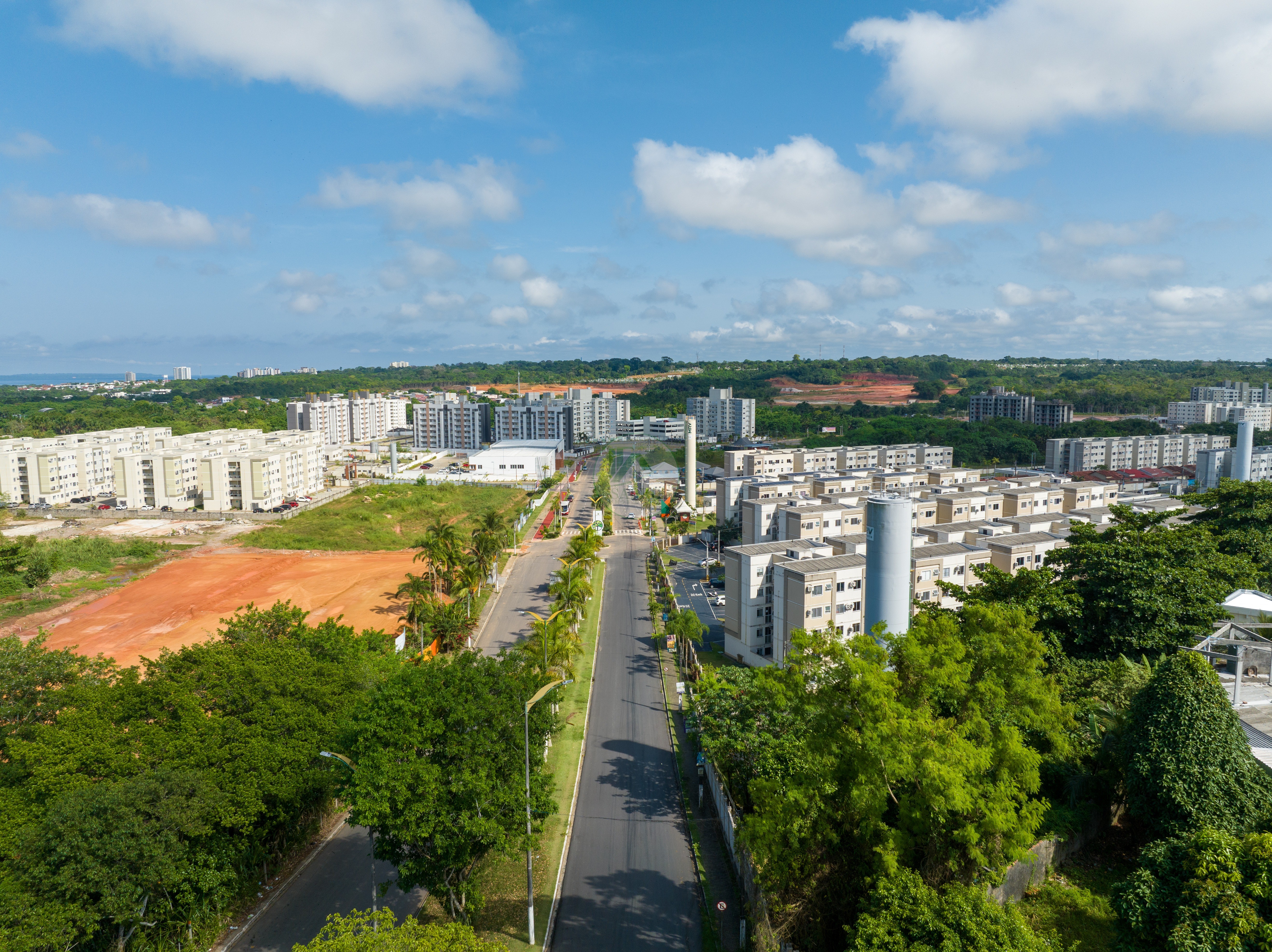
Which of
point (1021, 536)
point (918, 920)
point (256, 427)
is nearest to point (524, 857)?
point (918, 920)

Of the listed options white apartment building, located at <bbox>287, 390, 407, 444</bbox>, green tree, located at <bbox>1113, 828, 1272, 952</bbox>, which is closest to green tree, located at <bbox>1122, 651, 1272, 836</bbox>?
green tree, located at <bbox>1113, 828, 1272, 952</bbox>

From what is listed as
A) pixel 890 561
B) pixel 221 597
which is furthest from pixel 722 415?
pixel 890 561

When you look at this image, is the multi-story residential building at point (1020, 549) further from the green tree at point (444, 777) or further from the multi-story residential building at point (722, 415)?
the multi-story residential building at point (722, 415)

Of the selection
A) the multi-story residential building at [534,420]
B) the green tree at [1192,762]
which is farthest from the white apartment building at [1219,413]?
the green tree at [1192,762]

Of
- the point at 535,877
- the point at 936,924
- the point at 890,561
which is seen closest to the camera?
the point at 936,924

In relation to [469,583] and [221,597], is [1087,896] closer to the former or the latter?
[469,583]

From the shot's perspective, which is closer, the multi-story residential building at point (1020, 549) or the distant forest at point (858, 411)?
the multi-story residential building at point (1020, 549)
